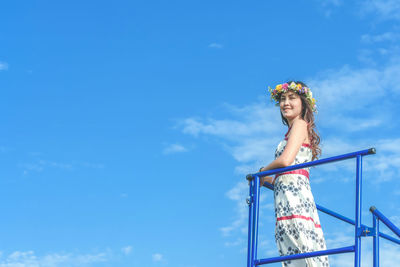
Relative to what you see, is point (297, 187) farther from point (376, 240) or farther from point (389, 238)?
point (389, 238)

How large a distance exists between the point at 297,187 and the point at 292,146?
1.52 feet

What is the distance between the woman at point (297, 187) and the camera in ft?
21.9

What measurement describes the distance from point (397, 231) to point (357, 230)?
0.80 metres

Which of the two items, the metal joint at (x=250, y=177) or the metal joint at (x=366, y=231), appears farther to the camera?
the metal joint at (x=250, y=177)

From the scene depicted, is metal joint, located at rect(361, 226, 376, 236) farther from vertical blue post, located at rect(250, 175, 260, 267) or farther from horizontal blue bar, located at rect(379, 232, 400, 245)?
vertical blue post, located at rect(250, 175, 260, 267)

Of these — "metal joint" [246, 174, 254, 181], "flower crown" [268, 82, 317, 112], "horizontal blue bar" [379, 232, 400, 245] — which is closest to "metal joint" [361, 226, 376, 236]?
"horizontal blue bar" [379, 232, 400, 245]

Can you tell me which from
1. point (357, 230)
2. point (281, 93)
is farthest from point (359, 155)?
point (281, 93)

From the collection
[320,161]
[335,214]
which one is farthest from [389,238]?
[320,161]

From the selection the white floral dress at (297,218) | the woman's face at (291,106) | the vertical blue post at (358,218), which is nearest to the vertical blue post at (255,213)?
the white floral dress at (297,218)

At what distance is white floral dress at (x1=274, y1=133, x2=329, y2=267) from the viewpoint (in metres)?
6.63

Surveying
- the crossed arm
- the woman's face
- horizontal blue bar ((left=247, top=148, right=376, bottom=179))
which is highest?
the woman's face

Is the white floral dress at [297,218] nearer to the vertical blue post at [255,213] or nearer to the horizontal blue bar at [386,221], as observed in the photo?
the vertical blue post at [255,213]

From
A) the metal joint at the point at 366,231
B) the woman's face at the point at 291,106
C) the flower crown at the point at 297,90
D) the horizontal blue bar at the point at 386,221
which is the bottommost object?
the metal joint at the point at 366,231

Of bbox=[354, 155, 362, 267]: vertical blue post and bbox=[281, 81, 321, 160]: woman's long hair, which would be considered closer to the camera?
bbox=[354, 155, 362, 267]: vertical blue post
